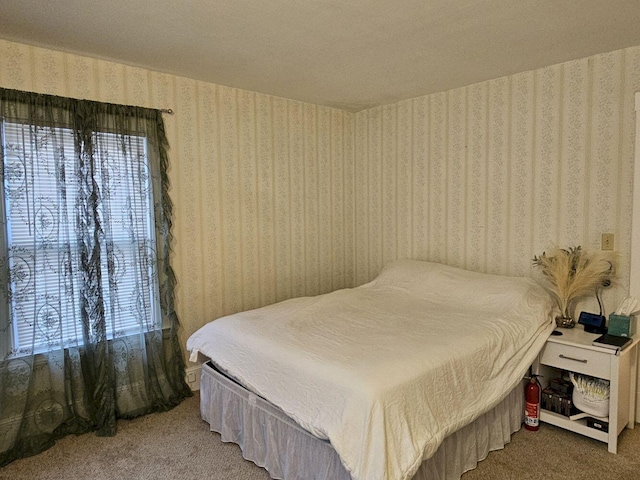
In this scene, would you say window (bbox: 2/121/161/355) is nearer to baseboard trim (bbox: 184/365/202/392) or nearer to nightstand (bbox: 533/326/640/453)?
baseboard trim (bbox: 184/365/202/392)

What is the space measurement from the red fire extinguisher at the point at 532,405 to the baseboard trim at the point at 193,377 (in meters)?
2.26

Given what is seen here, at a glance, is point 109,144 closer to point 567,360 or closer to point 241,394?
point 241,394

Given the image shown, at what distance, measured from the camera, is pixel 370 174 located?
4098 millimetres

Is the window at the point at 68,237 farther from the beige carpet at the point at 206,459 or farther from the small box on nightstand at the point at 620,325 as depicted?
the small box on nightstand at the point at 620,325

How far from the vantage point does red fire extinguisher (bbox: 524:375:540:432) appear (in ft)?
8.32

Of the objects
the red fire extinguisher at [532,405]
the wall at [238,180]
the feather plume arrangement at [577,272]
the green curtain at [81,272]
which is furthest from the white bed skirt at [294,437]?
the wall at [238,180]

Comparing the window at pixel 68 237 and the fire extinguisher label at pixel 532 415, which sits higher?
the window at pixel 68 237

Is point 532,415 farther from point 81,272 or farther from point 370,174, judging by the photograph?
point 81,272

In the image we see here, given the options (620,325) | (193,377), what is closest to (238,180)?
(193,377)

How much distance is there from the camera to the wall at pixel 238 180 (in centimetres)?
269

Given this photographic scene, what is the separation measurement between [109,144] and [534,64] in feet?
9.49

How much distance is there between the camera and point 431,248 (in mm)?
3629

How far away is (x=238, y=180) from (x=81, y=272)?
1.34 meters

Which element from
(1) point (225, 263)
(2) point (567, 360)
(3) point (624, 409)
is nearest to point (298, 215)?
(1) point (225, 263)
